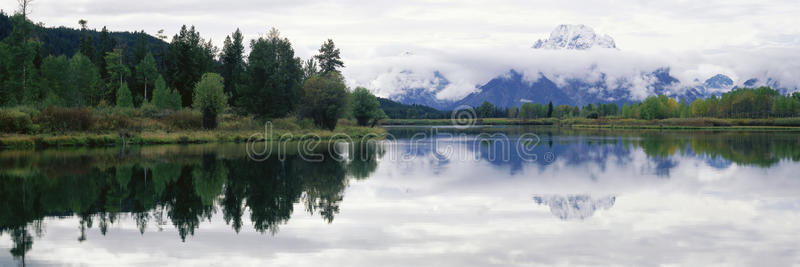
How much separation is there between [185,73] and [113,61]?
24.1 meters

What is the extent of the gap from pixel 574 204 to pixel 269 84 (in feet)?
193

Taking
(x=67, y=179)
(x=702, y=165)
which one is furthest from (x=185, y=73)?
(x=702, y=165)

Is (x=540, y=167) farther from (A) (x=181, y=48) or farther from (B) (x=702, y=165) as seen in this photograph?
(A) (x=181, y=48)

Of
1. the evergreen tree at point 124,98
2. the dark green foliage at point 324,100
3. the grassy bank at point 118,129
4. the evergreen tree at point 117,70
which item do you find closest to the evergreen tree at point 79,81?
the evergreen tree at point 117,70

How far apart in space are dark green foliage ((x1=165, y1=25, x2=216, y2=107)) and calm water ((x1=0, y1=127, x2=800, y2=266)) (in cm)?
5756

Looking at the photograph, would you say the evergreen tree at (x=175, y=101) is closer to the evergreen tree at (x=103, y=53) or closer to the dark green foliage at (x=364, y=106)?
the evergreen tree at (x=103, y=53)

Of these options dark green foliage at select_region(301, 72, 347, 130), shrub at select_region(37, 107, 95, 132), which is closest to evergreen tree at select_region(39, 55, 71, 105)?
shrub at select_region(37, 107, 95, 132)

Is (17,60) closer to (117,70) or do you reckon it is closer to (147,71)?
(147,71)

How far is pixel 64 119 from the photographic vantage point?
162 feet

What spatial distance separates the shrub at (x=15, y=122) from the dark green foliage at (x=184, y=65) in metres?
37.7

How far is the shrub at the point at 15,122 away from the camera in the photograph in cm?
4566

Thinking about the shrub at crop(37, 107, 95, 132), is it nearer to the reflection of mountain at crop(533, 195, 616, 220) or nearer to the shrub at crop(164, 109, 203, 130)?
the shrub at crop(164, 109, 203, 130)

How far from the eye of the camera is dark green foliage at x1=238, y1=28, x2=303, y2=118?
73188 mm

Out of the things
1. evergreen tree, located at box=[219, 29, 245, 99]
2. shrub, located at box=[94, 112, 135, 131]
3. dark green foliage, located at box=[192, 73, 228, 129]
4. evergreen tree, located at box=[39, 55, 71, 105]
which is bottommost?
shrub, located at box=[94, 112, 135, 131]
